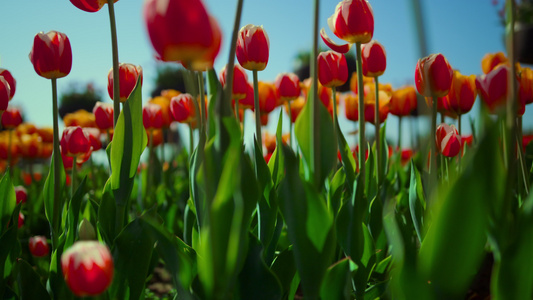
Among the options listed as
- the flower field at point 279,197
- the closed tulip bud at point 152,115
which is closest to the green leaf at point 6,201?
the flower field at point 279,197

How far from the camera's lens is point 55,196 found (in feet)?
2.64

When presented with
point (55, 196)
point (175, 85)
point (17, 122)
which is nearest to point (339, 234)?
point (55, 196)

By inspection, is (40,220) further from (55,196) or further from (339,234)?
(339,234)

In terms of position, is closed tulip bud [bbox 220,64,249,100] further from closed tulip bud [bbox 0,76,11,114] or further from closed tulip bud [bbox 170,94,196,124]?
closed tulip bud [bbox 0,76,11,114]

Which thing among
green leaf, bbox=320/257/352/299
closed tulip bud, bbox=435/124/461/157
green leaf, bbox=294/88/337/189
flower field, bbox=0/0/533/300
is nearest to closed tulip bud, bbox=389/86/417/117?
flower field, bbox=0/0/533/300

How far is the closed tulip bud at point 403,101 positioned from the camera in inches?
55.8

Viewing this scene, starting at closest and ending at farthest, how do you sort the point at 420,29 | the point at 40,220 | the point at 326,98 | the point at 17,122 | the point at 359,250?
the point at 420,29 → the point at 359,250 → the point at 326,98 → the point at 17,122 → the point at 40,220

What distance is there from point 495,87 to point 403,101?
774 millimetres

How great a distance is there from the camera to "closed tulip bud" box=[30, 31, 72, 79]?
2.42 feet

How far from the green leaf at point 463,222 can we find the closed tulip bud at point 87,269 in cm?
33

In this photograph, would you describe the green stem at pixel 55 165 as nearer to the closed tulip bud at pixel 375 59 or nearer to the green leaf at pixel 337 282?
the green leaf at pixel 337 282

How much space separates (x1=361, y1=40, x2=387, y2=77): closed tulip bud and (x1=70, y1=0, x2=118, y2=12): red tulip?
55 cm

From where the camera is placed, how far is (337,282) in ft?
1.83

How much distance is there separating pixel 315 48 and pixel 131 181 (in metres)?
0.39
